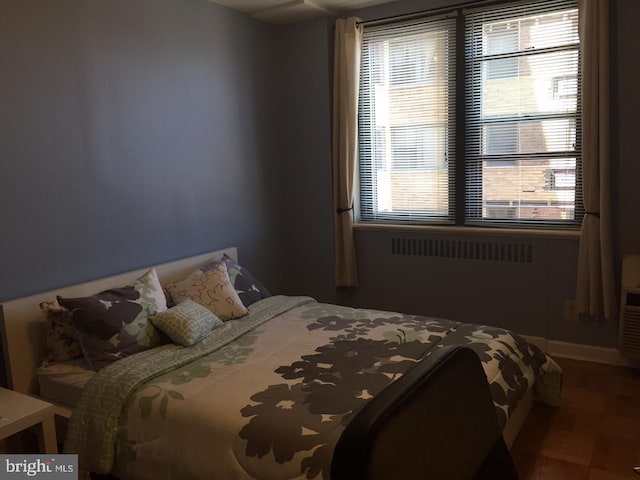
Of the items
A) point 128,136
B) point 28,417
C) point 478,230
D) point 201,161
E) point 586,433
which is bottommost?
point 586,433

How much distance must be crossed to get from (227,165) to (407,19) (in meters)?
1.65

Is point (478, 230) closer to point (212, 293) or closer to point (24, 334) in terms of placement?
point (212, 293)

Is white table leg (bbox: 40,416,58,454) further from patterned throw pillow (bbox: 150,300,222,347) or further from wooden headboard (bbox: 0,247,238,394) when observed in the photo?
patterned throw pillow (bbox: 150,300,222,347)

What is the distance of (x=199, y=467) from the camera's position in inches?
77.9

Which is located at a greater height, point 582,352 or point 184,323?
point 184,323

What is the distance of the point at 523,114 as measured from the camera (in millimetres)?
3666

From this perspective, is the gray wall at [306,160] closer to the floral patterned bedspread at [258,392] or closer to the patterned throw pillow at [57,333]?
the floral patterned bedspread at [258,392]

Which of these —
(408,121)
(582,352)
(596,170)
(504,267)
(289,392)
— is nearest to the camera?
(289,392)

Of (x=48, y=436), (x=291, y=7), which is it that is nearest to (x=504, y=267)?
(x=291, y=7)

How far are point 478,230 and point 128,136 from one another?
2351mm

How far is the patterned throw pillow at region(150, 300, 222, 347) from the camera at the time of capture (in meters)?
2.67

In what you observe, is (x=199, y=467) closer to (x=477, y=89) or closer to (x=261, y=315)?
(x=261, y=315)

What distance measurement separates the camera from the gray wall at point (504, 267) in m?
3.28

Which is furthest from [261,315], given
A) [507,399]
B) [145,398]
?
[507,399]
